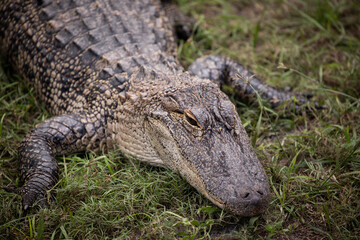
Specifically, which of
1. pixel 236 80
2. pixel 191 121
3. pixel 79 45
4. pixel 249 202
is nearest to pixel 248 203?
pixel 249 202

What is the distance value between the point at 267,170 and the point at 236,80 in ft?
4.21

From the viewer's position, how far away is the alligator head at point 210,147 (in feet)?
8.38

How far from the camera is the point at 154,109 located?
312cm

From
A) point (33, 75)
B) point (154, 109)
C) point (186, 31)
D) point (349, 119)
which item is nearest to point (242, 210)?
point (154, 109)

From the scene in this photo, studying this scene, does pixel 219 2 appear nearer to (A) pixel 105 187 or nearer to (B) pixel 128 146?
(B) pixel 128 146

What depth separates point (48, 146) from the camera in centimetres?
333

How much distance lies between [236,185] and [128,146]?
127 cm

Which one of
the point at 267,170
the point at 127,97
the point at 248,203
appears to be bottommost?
the point at 267,170

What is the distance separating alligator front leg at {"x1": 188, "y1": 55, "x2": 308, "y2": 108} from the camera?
13.5 ft

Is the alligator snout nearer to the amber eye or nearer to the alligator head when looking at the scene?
the alligator head

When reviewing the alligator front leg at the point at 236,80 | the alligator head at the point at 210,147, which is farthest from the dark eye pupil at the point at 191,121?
the alligator front leg at the point at 236,80

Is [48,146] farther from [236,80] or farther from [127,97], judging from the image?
[236,80]

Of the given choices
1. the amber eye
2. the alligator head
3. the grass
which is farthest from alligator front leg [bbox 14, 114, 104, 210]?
the amber eye

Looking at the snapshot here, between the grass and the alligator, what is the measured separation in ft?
0.60
